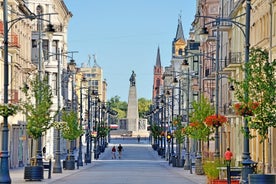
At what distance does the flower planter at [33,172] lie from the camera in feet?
150

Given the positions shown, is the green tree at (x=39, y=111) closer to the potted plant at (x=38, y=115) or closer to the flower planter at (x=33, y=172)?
the potted plant at (x=38, y=115)

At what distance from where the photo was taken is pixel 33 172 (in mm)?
45906

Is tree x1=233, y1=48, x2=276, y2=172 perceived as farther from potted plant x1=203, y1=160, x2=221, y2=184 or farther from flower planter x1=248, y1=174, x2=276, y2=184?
potted plant x1=203, y1=160, x2=221, y2=184

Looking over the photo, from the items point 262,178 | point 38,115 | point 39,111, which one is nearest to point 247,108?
point 262,178

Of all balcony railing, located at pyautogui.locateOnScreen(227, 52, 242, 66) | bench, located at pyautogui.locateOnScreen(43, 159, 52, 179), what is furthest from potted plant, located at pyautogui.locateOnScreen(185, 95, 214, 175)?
bench, located at pyautogui.locateOnScreen(43, 159, 52, 179)

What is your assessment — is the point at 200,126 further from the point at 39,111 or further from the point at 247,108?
the point at 247,108

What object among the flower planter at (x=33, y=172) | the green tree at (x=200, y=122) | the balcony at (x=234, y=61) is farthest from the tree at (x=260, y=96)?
the balcony at (x=234, y=61)

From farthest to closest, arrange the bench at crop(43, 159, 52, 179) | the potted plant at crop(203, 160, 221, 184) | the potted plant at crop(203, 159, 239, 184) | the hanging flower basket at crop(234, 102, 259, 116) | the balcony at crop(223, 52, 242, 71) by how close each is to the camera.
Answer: the balcony at crop(223, 52, 242, 71)
the bench at crop(43, 159, 52, 179)
the potted plant at crop(203, 160, 221, 184)
the potted plant at crop(203, 159, 239, 184)
the hanging flower basket at crop(234, 102, 259, 116)

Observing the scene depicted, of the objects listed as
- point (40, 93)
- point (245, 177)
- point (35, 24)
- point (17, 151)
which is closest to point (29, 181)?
point (40, 93)

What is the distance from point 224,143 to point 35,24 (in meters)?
25.8

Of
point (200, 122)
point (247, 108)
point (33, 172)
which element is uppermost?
point (247, 108)

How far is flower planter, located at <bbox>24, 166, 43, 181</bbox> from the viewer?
4578 cm

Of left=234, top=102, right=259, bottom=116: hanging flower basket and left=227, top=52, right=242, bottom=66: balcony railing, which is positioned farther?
left=227, top=52, right=242, bottom=66: balcony railing

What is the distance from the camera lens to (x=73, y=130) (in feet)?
246
